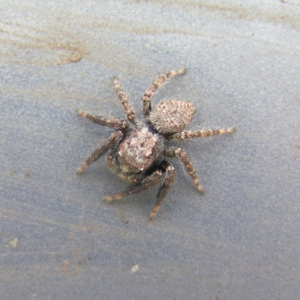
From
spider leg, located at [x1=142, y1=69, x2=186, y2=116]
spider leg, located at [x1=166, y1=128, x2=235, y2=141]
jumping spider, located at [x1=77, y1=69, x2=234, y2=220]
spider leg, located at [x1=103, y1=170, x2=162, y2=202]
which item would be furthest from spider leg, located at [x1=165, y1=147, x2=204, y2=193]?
spider leg, located at [x1=142, y1=69, x2=186, y2=116]

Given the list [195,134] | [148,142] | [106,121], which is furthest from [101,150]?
[195,134]

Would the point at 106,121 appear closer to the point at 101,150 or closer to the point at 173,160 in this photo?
the point at 101,150

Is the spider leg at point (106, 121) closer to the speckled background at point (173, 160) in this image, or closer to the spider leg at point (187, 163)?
the speckled background at point (173, 160)

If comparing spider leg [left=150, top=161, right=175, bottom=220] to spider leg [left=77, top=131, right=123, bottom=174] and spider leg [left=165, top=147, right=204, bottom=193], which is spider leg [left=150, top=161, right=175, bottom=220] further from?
spider leg [left=77, top=131, right=123, bottom=174]

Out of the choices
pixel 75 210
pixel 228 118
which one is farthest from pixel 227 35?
pixel 75 210

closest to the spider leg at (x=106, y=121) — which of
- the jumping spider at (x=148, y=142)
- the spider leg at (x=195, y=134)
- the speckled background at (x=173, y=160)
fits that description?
the jumping spider at (x=148, y=142)

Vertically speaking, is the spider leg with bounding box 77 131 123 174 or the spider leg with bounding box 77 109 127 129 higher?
the spider leg with bounding box 77 109 127 129
